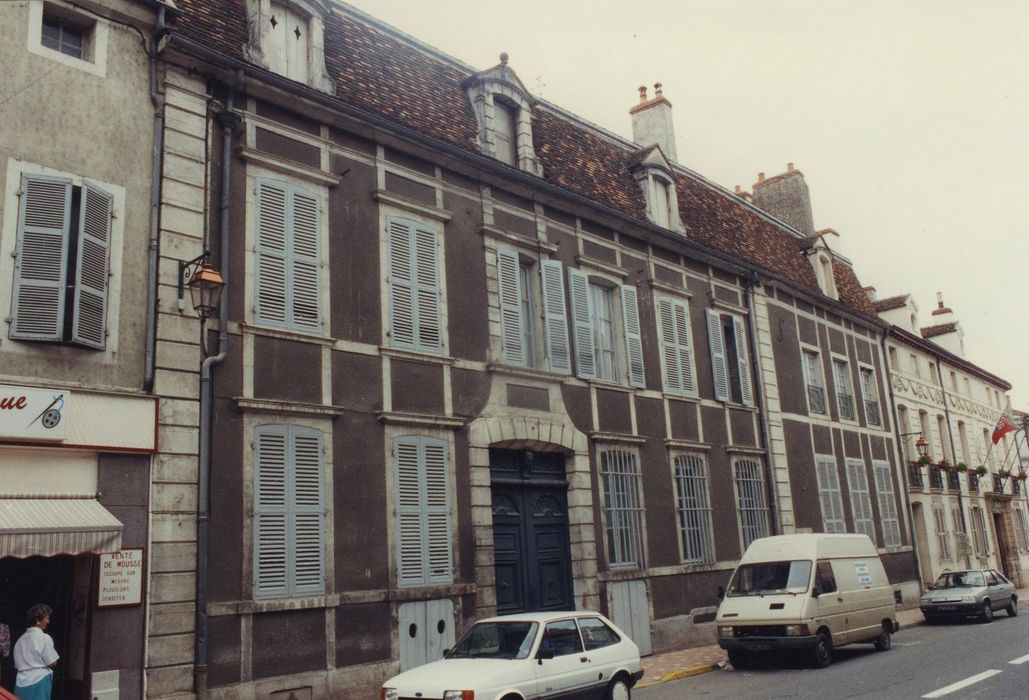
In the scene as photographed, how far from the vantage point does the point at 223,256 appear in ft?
36.6

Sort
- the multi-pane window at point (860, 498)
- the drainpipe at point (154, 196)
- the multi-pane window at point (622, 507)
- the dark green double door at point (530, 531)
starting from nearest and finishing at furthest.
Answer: the drainpipe at point (154, 196) → the dark green double door at point (530, 531) → the multi-pane window at point (622, 507) → the multi-pane window at point (860, 498)

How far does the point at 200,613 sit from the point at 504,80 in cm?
1061

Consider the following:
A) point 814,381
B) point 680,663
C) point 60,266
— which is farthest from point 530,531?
point 814,381

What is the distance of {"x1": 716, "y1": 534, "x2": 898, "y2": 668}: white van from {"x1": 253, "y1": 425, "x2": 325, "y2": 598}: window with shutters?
667cm

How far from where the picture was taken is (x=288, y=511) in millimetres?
11211

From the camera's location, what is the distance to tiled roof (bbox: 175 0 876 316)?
493 inches

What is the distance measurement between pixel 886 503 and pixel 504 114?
16676 millimetres

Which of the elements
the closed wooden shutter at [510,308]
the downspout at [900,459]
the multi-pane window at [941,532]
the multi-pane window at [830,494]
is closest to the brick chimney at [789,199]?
the downspout at [900,459]

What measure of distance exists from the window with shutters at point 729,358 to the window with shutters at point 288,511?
10.7 m

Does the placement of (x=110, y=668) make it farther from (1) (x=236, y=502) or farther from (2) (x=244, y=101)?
(2) (x=244, y=101)

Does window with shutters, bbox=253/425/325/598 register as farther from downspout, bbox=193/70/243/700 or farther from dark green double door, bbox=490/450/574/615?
dark green double door, bbox=490/450/574/615

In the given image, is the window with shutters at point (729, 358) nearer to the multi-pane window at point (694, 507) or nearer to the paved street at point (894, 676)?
the multi-pane window at point (694, 507)

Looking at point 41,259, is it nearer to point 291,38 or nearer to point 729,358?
point 291,38

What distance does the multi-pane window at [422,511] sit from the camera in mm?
12489
